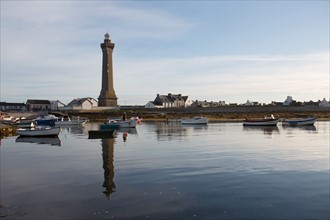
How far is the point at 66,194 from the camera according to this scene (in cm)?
1504

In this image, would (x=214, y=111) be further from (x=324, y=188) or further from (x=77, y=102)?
(x=324, y=188)

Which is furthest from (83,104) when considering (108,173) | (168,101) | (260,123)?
(108,173)

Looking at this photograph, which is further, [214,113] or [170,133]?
[214,113]

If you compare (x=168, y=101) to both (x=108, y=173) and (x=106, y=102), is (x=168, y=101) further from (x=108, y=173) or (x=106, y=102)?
(x=108, y=173)

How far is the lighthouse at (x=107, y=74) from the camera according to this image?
12175 centimetres

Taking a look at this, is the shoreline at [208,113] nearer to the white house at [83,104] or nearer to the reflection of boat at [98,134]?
the white house at [83,104]

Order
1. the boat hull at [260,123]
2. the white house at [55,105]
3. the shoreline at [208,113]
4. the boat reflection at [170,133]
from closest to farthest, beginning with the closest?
1. the boat reflection at [170,133]
2. the boat hull at [260,123]
3. the shoreline at [208,113]
4. the white house at [55,105]

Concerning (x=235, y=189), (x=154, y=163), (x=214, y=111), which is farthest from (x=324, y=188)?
(x=214, y=111)

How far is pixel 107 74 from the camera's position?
399 ft

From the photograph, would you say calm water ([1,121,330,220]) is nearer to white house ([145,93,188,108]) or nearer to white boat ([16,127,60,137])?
white boat ([16,127,60,137])

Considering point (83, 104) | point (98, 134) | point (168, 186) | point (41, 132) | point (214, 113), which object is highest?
point (83, 104)

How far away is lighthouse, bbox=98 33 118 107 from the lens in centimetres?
12175

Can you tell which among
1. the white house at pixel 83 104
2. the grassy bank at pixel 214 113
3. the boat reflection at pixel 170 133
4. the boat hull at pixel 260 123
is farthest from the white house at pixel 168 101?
the boat reflection at pixel 170 133

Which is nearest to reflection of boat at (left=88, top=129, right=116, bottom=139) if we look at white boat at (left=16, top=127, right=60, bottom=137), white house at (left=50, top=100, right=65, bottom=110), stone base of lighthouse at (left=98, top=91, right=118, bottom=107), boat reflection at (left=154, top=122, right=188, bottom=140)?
white boat at (left=16, top=127, right=60, bottom=137)
